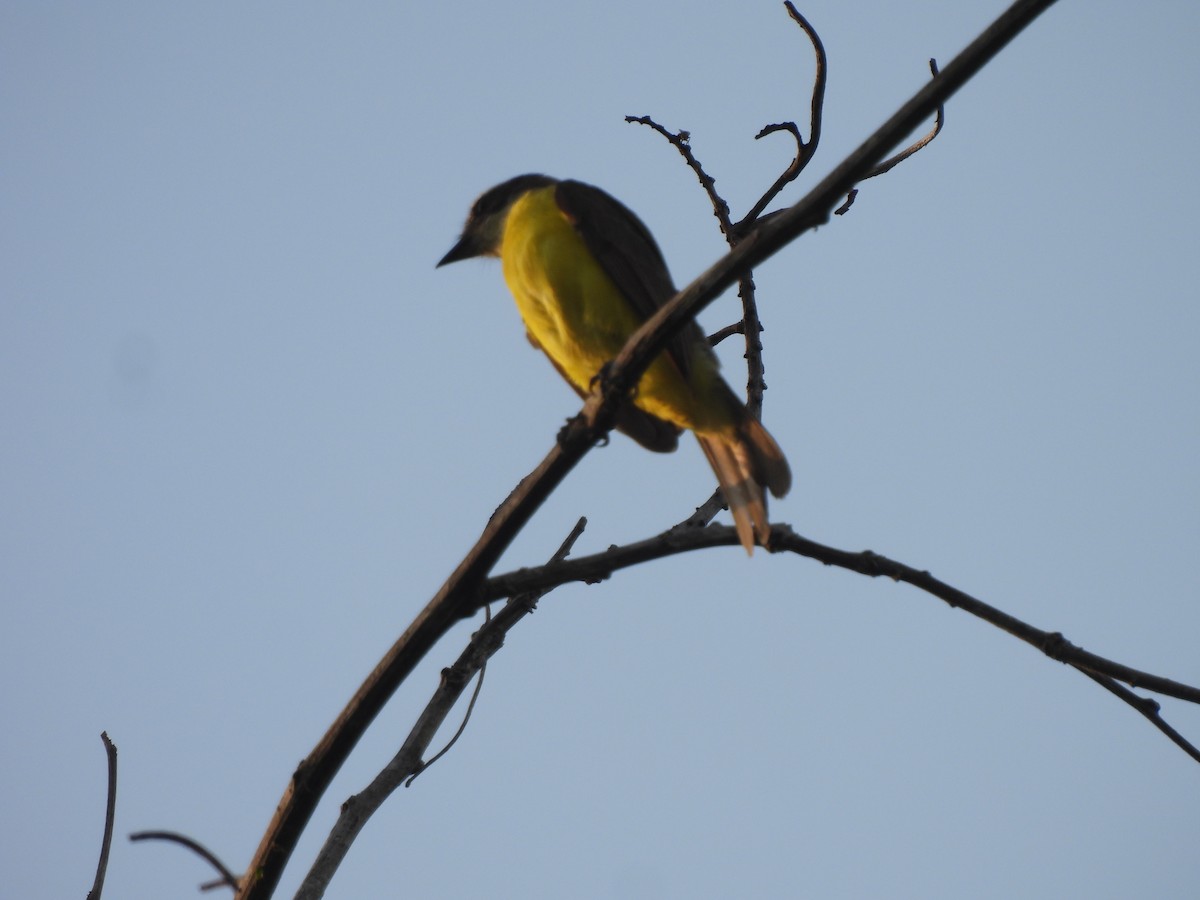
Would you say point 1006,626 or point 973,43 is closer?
point 973,43

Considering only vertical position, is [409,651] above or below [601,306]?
below

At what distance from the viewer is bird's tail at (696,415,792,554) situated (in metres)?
3.94

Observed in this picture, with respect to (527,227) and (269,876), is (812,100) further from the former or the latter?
(269,876)

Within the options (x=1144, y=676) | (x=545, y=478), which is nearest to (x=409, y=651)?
(x=545, y=478)

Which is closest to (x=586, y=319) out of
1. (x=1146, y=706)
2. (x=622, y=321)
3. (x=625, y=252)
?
(x=622, y=321)

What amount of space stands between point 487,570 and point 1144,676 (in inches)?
61.6

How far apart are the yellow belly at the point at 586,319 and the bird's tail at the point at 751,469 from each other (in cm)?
25

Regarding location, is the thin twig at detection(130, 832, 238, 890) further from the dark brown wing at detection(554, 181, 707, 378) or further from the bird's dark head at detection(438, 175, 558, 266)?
the bird's dark head at detection(438, 175, 558, 266)

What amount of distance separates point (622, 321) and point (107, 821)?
8.60ft

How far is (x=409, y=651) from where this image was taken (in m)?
2.59

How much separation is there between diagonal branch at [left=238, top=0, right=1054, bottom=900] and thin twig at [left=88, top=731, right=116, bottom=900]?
35cm

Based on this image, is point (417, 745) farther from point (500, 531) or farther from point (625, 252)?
point (625, 252)

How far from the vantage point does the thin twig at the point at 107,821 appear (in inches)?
103

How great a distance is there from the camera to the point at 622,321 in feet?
14.6
